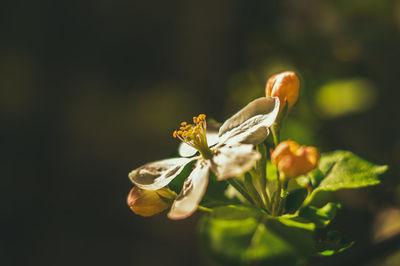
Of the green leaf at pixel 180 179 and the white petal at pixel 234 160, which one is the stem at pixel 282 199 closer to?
the white petal at pixel 234 160

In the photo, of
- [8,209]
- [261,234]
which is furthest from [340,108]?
[8,209]

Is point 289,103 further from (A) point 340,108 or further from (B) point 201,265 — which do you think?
(B) point 201,265

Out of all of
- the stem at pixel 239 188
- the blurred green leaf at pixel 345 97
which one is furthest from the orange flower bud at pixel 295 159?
the blurred green leaf at pixel 345 97

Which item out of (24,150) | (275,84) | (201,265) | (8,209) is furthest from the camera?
(24,150)

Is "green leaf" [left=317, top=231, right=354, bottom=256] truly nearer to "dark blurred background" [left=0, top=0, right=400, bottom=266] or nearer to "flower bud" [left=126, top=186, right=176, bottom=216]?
"flower bud" [left=126, top=186, right=176, bottom=216]

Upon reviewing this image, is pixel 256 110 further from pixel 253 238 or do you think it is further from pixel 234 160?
pixel 253 238
